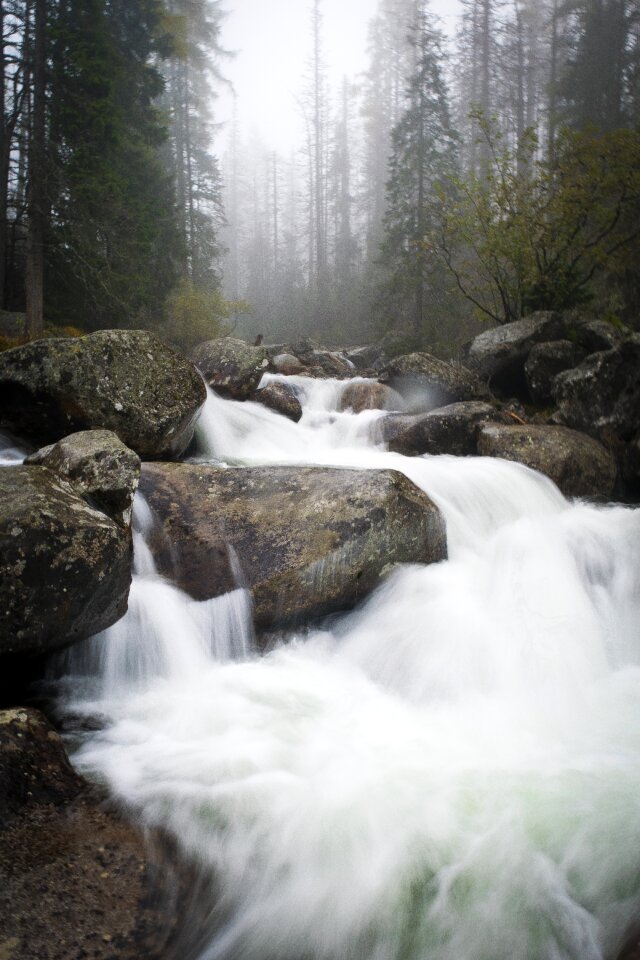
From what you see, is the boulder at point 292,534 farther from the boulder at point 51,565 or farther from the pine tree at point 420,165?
the pine tree at point 420,165

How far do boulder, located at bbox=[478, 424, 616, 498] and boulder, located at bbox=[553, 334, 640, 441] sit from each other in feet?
1.70

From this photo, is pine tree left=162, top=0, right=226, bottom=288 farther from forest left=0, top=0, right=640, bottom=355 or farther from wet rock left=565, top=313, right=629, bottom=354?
wet rock left=565, top=313, right=629, bottom=354

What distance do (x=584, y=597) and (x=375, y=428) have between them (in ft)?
16.3

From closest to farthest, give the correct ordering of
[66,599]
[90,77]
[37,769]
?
[37,769], [66,599], [90,77]

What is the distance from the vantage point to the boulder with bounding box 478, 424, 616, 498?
686 centimetres

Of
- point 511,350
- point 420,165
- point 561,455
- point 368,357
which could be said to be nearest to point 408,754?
point 561,455

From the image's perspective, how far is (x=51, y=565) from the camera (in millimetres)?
2842

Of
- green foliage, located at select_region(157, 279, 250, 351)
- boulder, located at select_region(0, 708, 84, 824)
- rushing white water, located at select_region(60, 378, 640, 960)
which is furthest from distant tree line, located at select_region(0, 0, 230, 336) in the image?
boulder, located at select_region(0, 708, 84, 824)

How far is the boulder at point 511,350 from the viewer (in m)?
10.2

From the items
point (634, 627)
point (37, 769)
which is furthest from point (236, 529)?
point (634, 627)

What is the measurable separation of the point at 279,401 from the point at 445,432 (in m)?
3.16

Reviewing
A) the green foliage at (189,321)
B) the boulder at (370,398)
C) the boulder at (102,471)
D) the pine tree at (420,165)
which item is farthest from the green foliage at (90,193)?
the pine tree at (420,165)

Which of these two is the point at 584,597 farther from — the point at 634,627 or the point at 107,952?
the point at 107,952

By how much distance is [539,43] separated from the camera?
2919 cm
